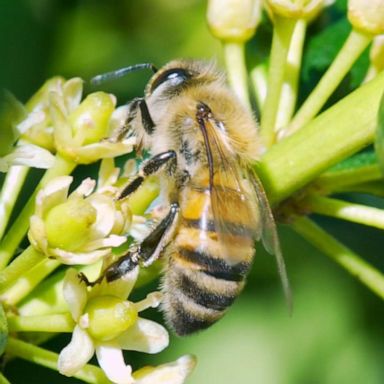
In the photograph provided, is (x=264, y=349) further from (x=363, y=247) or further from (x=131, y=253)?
(x=131, y=253)

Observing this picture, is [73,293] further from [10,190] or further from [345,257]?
[345,257]

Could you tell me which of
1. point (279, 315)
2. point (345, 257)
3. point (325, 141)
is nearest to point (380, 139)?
point (325, 141)

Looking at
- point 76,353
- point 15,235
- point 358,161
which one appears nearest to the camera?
point 76,353

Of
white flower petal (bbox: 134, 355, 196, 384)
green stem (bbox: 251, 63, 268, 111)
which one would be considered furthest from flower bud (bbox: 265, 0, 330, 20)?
white flower petal (bbox: 134, 355, 196, 384)

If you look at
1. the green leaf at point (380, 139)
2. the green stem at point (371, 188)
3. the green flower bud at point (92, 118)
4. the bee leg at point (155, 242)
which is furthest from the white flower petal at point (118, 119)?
the green leaf at point (380, 139)

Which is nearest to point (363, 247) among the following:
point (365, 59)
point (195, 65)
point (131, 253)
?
point (365, 59)

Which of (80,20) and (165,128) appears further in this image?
(80,20)
